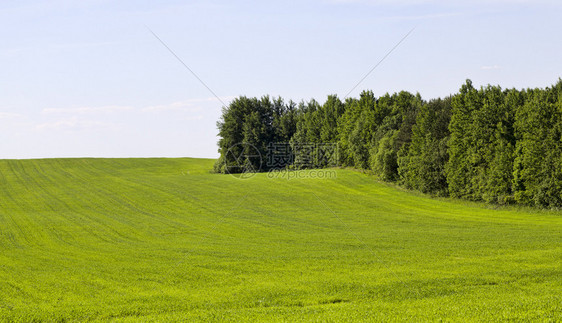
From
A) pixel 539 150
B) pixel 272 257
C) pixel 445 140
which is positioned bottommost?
pixel 272 257

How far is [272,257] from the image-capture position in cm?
3155

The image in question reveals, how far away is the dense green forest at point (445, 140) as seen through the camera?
5244cm

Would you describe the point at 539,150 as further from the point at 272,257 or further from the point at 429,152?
the point at 272,257

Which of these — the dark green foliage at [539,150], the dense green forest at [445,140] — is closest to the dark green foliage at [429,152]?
the dense green forest at [445,140]

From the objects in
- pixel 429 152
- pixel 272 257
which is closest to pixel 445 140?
pixel 429 152

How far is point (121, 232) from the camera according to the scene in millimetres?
44156

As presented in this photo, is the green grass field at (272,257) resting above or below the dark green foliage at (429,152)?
below

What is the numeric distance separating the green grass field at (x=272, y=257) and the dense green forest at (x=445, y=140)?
3.02 metres

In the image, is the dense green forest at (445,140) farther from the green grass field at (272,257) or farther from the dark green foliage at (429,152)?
the green grass field at (272,257)

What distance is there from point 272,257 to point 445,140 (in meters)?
43.1

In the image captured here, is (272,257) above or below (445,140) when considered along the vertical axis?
below

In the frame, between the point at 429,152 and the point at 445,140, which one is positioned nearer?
the point at 445,140

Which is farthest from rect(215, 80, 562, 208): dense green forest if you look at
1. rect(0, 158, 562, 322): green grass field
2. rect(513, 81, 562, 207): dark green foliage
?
rect(0, 158, 562, 322): green grass field

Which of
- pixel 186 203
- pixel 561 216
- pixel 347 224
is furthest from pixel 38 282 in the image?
pixel 561 216
